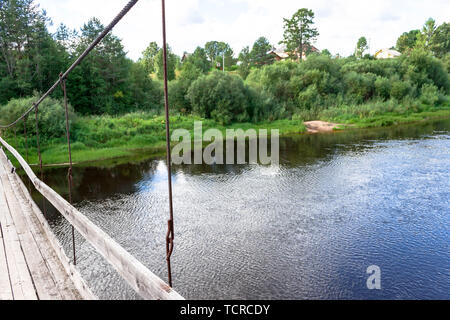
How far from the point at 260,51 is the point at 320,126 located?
2494cm

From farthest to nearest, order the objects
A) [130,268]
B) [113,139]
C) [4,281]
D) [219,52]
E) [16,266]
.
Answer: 1. [219,52]
2. [113,139]
3. [16,266]
4. [4,281]
5. [130,268]

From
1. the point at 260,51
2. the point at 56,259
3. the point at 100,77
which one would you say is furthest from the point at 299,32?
the point at 56,259

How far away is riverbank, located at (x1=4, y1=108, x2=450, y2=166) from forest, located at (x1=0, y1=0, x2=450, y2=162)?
0.07 meters

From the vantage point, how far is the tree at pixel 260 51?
47438 mm

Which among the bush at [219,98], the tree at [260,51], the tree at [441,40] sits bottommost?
the bush at [219,98]

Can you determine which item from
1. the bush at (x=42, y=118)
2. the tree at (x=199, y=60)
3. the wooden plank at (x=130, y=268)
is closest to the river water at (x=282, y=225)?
the bush at (x=42, y=118)

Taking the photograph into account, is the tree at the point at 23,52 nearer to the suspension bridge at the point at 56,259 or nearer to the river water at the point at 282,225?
the river water at the point at 282,225

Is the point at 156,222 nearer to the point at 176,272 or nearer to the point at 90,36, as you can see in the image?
the point at 176,272

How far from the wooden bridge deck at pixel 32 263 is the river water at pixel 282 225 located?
2048 mm

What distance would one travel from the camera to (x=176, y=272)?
248 inches

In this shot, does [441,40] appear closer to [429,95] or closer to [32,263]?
[429,95]

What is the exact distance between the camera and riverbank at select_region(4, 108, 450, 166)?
56.5 feet

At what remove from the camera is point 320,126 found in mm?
26453
